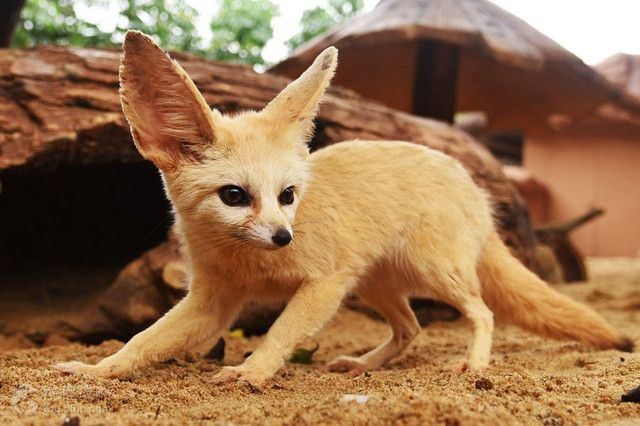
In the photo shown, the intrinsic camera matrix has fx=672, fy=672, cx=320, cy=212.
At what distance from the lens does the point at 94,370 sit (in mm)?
2361

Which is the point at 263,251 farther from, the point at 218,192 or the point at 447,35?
the point at 447,35

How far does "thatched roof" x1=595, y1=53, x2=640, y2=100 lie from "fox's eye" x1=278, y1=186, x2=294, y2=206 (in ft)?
18.5

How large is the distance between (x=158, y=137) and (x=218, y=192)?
0.31 m

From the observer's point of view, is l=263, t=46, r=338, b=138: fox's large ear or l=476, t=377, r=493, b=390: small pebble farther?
l=263, t=46, r=338, b=138: fox's large ear

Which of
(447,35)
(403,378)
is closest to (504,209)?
(447,35)

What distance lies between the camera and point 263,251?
8.07 feet

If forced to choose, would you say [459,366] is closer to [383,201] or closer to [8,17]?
[383,201]

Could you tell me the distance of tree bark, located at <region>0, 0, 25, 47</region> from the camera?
445 cm

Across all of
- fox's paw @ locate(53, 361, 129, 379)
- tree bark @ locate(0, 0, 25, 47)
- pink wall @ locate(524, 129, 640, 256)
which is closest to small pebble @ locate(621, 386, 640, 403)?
fox's paw @ locate(53, 361, 129, 379)

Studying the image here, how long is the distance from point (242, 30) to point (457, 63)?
2.10 m

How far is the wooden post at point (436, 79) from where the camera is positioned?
5.28 meters

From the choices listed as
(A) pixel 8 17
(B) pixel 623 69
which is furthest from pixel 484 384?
(B) pixel 623 69

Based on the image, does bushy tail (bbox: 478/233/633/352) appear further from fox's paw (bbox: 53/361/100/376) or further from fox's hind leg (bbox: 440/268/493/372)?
fox's paw (bbox: 53/361/100/376)

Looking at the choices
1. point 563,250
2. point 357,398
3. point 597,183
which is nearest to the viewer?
point 357,398
